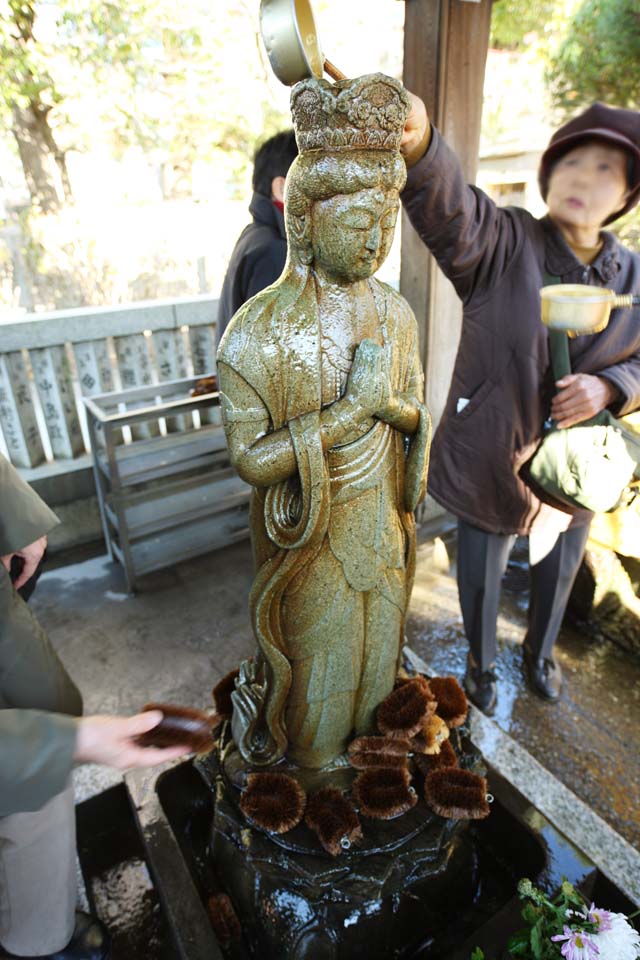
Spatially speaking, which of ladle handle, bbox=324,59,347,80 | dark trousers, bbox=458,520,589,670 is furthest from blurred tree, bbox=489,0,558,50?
ladle handle, bbox=324,59,347,80

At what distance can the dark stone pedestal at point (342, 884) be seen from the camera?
1625mm

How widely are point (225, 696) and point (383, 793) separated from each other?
2.09 feet

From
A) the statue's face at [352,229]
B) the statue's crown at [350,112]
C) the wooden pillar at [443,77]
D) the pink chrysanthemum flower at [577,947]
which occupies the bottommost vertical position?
the pink chrysanthemum flower at [577,947]

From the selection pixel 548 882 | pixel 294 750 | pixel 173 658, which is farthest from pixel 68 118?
pixel 548 882

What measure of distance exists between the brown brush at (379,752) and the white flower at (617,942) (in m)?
0.62

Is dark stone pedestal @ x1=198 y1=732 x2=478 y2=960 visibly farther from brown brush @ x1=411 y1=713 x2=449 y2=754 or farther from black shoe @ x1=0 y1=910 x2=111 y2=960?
black shoe @ x1=0 y1=910 x2=111 y2=960

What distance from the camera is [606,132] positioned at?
2137 millimetres

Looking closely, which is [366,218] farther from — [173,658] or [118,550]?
[118,550]

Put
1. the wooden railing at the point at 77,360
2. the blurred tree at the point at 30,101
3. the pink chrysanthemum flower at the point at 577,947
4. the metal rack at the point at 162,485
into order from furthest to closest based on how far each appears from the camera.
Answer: the blurred tree at the point at 30,101 → the wooden railing at the point at 77,360 → the metal rack at the point at 162,485 → the pink chrysanthemum flower at the point at 577,947

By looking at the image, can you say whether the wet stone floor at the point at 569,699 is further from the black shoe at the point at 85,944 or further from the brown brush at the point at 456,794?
the black shoe at the point at 85,944

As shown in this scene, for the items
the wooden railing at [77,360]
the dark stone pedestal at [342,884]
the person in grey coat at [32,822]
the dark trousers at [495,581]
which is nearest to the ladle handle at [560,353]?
the dark trousers at [495,581]

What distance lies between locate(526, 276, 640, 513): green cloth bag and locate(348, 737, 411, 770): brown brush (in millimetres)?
1179

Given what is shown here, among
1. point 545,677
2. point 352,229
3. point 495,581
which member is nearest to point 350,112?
point 352,229

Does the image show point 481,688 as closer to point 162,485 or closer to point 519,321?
point 519,321
